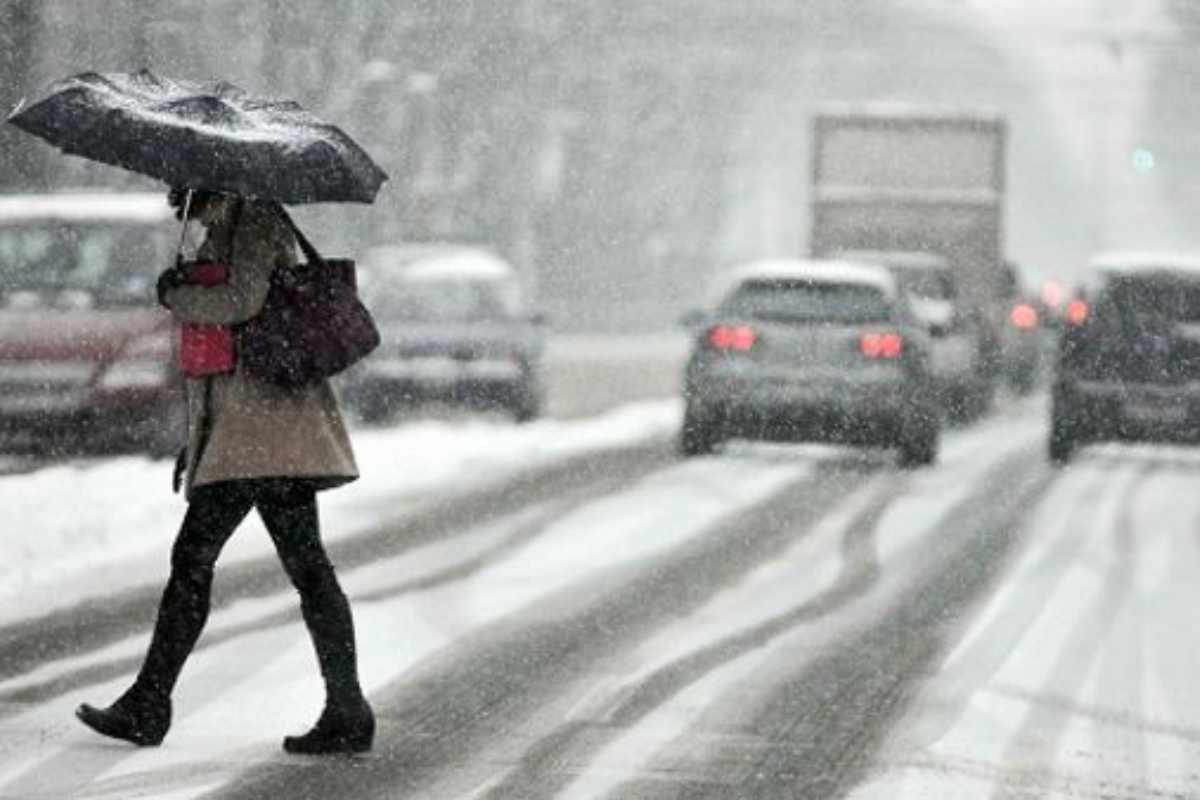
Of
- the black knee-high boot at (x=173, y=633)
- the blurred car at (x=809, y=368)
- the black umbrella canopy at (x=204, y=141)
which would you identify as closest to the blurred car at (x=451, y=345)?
the blurred car at (x=809, y=368)

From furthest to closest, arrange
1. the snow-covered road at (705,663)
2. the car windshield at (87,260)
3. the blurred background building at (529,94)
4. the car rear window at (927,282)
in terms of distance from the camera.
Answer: the blurred background building at (529,94) → the car rear window at (927,282) → the car windshield at (87,260) → the snow-covered road at (705,663)

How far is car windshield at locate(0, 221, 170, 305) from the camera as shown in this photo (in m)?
21.0

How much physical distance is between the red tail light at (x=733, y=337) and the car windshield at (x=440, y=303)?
5.45m

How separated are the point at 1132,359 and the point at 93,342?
7863 mm

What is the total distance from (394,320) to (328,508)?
10035 mm

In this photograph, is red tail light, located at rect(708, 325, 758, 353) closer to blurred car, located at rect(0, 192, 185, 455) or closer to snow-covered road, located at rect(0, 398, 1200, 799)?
snow-covered road, located at rect(0, 398, 1200, 799)

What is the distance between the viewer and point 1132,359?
24.5 m

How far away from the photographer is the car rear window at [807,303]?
23641mm

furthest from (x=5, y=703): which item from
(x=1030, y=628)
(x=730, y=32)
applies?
(x=730, y=32)

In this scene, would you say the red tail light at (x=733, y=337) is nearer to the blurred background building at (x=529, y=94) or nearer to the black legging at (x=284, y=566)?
the blurred background building at (x=529, y=94)

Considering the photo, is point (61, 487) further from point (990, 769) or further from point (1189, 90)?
point (1189, 90)

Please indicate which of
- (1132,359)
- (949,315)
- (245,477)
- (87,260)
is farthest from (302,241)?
(949,315)

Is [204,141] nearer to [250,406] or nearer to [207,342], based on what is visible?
[207,342]

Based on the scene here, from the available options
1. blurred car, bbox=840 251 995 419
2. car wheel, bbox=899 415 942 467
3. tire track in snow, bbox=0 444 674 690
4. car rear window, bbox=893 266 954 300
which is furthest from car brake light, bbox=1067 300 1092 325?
car rear window, bbox=893 266 954 300
